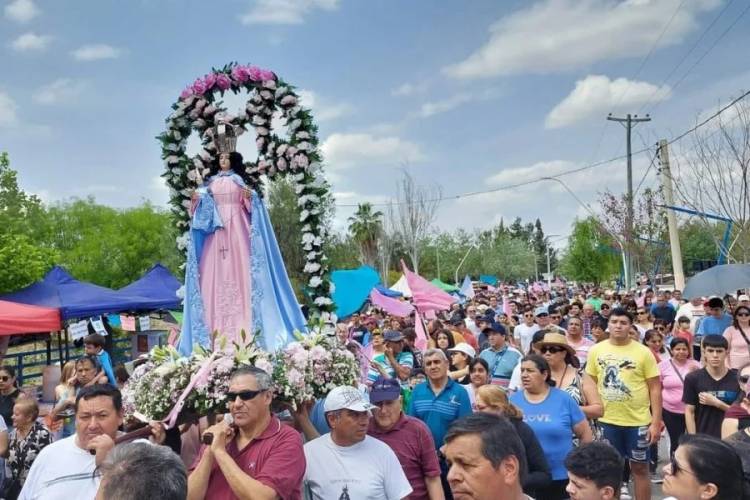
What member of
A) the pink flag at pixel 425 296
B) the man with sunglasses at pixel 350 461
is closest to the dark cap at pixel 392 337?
the man with sunglasses at pixel 350 461

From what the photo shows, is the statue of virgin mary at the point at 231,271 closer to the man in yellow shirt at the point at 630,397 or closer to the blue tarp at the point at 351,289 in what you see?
the man in yellow shirt at the point at 630,397

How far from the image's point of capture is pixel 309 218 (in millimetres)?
6766

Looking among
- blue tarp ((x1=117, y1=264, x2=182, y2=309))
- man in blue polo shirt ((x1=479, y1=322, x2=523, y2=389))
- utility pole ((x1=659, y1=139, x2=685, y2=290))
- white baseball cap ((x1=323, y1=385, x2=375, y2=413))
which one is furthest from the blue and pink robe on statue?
utility pole ((x1=659, y1=139, x2=685, y2=290))

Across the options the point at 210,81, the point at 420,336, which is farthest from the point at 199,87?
the point at 420,336

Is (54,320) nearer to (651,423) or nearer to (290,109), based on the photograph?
(290,109)

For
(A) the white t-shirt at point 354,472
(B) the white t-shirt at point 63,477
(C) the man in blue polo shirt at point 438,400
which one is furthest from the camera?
(C) the man in blue polo shirt at point 438,400

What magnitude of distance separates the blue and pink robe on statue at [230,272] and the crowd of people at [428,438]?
86cm

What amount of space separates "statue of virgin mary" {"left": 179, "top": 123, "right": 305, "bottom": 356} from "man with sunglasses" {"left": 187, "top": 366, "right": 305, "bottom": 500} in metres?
2.34

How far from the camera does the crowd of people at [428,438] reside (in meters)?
2.54

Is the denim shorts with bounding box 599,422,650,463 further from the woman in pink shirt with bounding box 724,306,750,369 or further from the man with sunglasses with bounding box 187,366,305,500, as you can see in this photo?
the man with sunglasses with bounding box 187,366,305,500

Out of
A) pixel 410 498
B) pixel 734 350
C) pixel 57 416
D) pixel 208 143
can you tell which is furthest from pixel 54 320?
pixel 734 350

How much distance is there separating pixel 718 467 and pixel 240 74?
17.2 feet

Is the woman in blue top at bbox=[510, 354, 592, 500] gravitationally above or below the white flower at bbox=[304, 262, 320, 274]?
below

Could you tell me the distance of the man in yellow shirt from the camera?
6.38 meters
